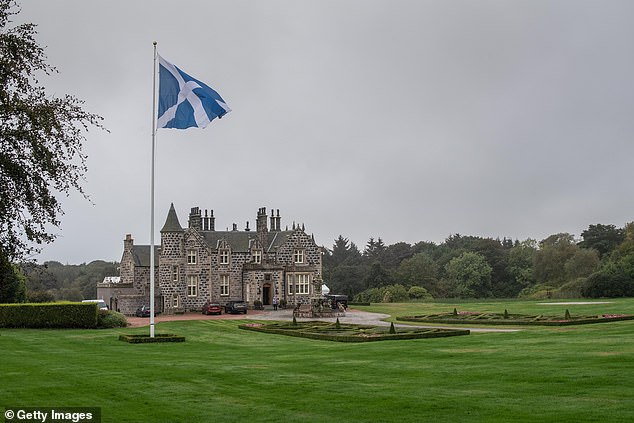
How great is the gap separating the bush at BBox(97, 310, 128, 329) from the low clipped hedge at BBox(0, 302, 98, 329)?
78 centimetres

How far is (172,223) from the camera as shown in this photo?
6988 cm

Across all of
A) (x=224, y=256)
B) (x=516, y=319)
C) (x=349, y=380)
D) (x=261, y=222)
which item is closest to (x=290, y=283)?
(x=261, y=222)

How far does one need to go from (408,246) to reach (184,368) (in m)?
127

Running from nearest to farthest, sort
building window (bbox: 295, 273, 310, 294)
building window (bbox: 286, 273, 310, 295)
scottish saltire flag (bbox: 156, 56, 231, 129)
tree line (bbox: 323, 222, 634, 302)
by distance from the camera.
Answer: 1. scottish saltire flag (bbox: 156, 56, 231, 129)
2. building window (bbox: 286, 273, 310, 295)
3. building window (bbox: 295, 273, 310, 294)
4. tree line (bbox: 323, 222, 634, 302)

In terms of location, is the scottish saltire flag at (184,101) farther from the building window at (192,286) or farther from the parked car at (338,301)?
the building window at (192,286)

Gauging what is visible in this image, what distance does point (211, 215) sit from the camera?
77.9 meters

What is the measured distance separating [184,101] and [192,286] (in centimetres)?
4286

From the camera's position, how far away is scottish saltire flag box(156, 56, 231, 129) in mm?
29234

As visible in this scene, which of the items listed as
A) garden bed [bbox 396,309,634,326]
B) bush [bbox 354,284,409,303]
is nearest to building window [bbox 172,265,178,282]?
bush [bbox 354,284,409,303]

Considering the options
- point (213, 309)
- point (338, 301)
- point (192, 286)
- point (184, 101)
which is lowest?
point (213, 309)

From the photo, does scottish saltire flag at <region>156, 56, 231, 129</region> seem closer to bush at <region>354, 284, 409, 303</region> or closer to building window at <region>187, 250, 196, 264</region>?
building window at <region>187, 250, 196, 264</region>

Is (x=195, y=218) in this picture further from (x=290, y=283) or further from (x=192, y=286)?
(x=290, y=283)

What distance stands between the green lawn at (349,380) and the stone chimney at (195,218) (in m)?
46.3

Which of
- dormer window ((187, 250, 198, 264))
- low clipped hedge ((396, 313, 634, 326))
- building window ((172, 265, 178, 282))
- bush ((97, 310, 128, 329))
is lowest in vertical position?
low clipped hedge ((396, 313, 634, 326))
